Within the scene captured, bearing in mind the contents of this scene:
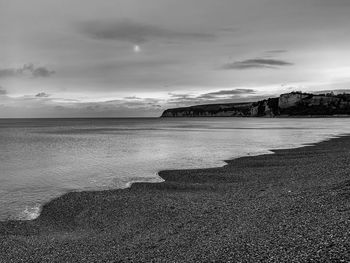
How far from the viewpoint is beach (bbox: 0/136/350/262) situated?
27.4 ft

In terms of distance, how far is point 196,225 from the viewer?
1124 cm

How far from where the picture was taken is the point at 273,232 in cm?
931

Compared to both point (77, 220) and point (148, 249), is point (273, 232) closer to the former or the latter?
point (148, 249)

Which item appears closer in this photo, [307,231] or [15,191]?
[307,231]

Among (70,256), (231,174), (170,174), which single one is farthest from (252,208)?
(170,174)

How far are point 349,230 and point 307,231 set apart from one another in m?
1.05

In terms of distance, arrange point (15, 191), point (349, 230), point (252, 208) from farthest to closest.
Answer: point (15, 191) → point (252, 208) → point (349, 230)

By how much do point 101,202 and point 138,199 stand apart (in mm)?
1774

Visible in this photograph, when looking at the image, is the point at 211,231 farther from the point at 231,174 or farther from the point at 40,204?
the point at 231,174

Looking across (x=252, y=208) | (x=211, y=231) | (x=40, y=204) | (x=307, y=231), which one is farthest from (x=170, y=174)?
(x=307, y=231)

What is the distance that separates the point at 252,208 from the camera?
12.5m

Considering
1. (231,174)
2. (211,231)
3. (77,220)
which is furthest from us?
(231,174)

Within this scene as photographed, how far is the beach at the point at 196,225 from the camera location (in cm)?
836

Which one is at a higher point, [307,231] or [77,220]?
[307,231]
